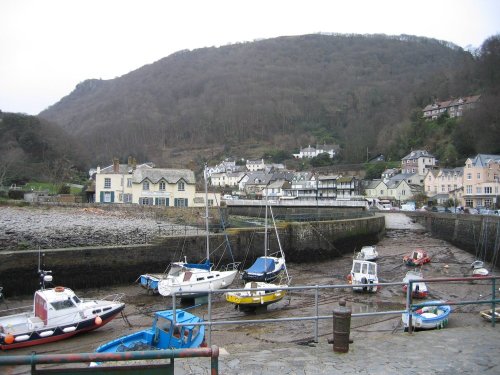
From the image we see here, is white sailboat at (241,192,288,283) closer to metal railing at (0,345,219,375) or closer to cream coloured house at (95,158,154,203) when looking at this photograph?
metal railing at (0,345,219,375)

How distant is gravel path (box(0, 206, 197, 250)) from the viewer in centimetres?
2452

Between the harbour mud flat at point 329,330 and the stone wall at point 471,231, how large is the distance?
3.01 ft

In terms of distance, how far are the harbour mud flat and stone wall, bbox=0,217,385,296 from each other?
2.84 ft

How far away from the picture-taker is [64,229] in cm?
2778

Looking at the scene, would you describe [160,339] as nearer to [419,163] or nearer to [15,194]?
[15,194]

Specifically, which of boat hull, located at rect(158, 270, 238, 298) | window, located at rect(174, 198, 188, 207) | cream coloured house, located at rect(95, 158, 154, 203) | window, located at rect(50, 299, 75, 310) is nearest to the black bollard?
window, located at rect(50, 299, 75, 310)

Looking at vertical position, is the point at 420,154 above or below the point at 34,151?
above

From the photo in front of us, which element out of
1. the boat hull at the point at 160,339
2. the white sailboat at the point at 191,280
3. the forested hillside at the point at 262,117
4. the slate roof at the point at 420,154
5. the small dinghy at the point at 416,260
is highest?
the forested hillside at the point at 262,117

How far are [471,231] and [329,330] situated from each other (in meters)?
23.8

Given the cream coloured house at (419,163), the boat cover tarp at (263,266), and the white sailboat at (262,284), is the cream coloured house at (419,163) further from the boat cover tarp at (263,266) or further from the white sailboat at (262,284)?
the boat cover tarp at (263,266)

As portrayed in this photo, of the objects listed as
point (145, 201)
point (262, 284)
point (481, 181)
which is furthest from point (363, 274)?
point (481, 181)

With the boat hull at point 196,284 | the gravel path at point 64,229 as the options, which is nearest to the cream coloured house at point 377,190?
the gravel path at point 64,229

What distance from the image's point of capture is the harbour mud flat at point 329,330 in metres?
6.34

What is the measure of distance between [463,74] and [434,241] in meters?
81.4
